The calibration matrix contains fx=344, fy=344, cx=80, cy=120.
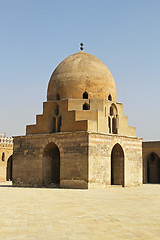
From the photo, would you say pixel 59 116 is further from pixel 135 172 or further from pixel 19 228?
pixel 19 228

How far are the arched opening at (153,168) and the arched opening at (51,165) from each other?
9848 millimetres

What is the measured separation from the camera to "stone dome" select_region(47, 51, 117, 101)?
19594 mm

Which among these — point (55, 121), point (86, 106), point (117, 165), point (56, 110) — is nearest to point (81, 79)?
point (86, 106)

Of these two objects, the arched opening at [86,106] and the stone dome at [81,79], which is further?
the stone dome at [81,79]

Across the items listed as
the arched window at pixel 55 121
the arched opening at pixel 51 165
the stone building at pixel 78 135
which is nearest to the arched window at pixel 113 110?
the stone building at pixel 78 135

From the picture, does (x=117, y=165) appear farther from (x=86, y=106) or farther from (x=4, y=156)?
(x=4, y=156)

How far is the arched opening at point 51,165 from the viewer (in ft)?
63.0

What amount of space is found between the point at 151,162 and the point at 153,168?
1.65 feet

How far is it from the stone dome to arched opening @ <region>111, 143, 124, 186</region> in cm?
316

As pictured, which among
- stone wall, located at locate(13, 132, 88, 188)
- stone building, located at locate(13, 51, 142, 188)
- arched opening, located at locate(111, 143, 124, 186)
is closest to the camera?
stone wall, located at locate(13, 132, 88, 188)

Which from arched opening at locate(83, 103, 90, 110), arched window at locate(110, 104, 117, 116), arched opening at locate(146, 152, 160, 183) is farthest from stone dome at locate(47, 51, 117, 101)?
arched opening at locate(146, 152, 160, 183)

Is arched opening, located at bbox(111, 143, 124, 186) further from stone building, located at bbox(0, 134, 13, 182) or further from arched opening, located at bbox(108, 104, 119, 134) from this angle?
stone building, located at bbox(0, 134, 13, 182)

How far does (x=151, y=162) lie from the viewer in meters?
27.8

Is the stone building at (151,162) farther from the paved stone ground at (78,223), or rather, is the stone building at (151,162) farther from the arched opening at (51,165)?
Answer: the paved stone ground at (78,223)
